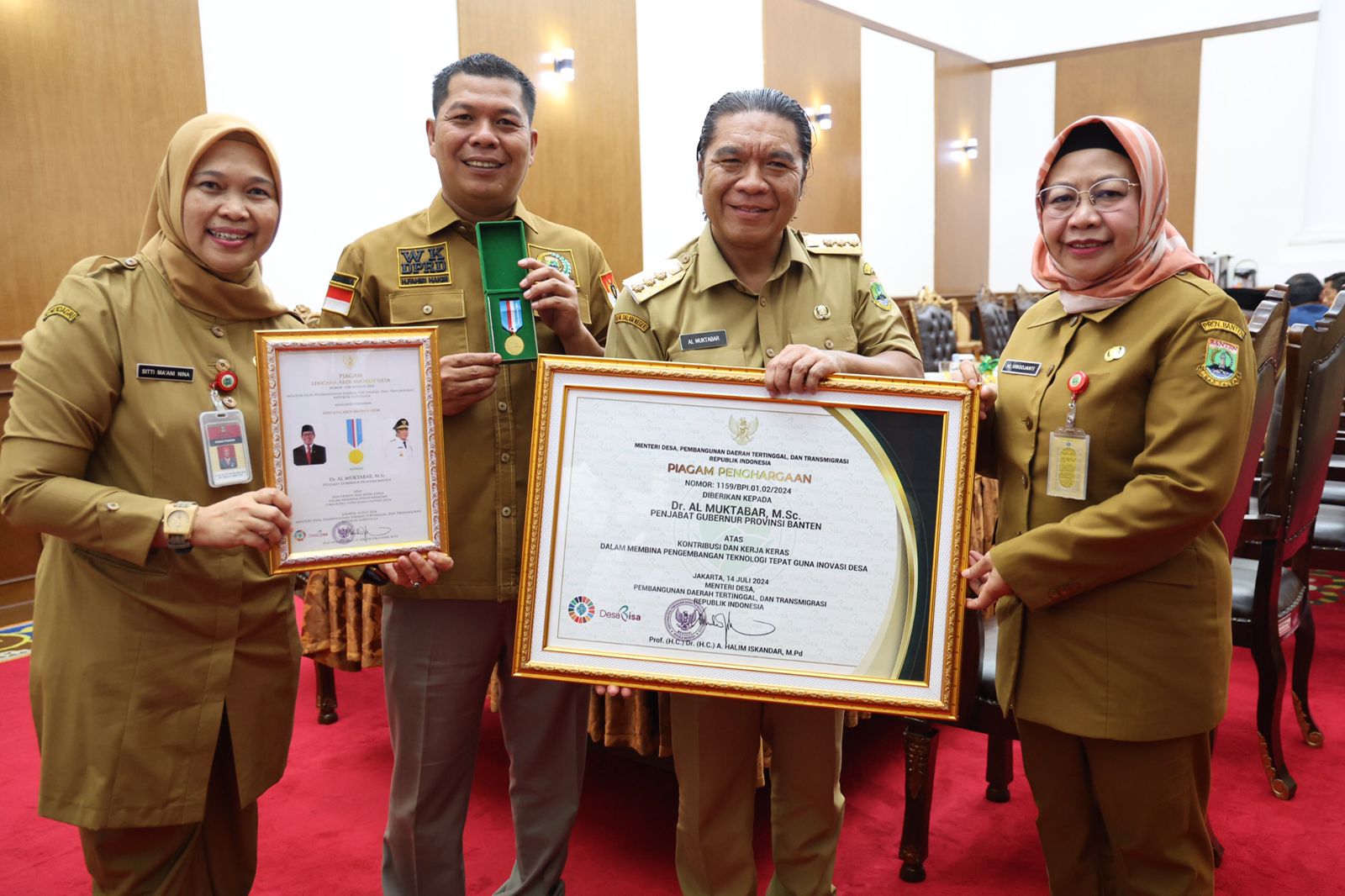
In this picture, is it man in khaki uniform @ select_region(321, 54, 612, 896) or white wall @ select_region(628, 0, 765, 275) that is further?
white wall @ select_region(628, 0, 765, 275)

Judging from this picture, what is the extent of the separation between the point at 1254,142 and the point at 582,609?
1232 centimetres

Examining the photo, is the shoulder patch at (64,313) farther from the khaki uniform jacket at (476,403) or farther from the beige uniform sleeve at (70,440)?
the khaki uniform jacket at (476,403)

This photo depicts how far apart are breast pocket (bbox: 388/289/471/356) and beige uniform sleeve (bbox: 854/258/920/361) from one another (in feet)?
2.30

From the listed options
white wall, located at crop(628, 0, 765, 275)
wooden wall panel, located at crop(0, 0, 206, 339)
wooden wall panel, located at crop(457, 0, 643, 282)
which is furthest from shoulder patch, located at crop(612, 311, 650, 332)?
white wall, located at crop(628, 0, 765, 275)

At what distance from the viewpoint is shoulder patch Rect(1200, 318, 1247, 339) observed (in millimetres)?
1341

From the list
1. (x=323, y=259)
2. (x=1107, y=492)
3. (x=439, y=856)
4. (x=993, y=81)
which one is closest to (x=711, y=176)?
(x=1107, y=492)

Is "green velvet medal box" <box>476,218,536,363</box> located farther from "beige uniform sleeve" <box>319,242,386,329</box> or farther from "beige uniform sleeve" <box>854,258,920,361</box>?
"beige uniform sleeve" <box>854,258,920,361</box>

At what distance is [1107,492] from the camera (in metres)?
1.43

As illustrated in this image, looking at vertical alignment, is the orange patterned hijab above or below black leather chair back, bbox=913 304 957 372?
above

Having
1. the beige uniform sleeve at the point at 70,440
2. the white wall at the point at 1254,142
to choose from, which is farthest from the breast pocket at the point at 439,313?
the white wall at the point at 1254,142

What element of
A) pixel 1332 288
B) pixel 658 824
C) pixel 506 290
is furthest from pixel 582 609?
pixel 1332 288

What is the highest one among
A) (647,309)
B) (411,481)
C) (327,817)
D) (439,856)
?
(647,309)

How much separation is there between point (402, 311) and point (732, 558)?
0.78 metres

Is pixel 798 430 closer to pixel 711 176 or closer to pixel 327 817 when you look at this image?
pixel 711 176
